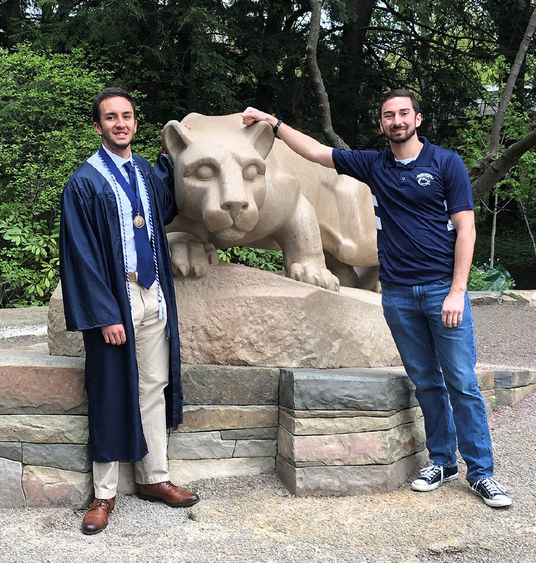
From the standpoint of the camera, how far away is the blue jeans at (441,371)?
2.87 meters

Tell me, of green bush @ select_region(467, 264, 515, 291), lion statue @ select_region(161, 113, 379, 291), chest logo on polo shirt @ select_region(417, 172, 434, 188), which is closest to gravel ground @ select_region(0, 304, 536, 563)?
lion statue @ select_region(161, 113, 379, 291)

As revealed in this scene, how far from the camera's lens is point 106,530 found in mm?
2701

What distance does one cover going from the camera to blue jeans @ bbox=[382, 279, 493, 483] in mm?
2865

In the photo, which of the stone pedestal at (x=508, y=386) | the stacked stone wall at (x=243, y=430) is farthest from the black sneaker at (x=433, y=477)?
the stone pedestal at (x=508, y=386)

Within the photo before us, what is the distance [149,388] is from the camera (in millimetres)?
2879

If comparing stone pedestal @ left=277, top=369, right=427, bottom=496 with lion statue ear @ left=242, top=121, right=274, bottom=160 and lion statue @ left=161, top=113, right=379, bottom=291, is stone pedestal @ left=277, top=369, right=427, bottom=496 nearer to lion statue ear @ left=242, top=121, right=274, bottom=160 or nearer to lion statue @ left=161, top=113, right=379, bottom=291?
lion statue @ left=161, top=113, right=379, bottom=291

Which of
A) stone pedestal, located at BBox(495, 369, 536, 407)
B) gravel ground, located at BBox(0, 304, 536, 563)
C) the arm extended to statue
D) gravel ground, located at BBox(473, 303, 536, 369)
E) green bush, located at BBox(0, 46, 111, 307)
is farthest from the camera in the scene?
green bush, located at BBox(0, 46, 111, 307)

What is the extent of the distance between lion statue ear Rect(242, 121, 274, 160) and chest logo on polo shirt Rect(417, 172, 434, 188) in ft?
2.56

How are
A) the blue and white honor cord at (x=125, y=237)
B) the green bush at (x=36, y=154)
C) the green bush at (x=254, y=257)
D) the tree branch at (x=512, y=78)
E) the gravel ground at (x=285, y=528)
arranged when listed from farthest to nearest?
the green bush at (x=254, y=257), the tree branch at (x=512, y=78), the green bush at (x=36, y=154), the blue and white honor cord at (x=125, y=237), the gravel ground at (x=285, y=528)

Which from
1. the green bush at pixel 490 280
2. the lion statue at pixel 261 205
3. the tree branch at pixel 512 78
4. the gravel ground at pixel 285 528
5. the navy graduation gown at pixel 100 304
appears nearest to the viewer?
the gravel ground at pixel 285 528

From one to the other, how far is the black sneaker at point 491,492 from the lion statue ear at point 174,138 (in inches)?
80.2

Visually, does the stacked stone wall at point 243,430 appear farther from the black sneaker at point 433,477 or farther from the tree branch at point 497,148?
the tree branch at point 497,148

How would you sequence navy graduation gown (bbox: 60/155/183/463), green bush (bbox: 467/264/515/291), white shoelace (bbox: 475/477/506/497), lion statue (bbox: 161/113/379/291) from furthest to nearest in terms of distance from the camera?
green bush (bbox: 467/264/515/291) < lion statue (bbox: 161/113/379/291) < white shoelace (bbox: 475/477/506/497) < navy graduation gown (bbox: 60/155/183/463)

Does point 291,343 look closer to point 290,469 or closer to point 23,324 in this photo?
point 290,469
